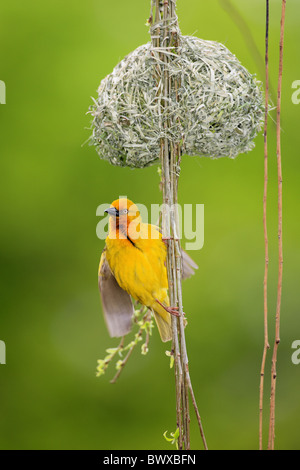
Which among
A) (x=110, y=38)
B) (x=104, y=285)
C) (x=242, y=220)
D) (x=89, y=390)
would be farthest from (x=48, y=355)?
(x=110, y=38)

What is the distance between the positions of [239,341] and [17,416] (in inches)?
75.1

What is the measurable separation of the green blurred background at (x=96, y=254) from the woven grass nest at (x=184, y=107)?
1.97 meters

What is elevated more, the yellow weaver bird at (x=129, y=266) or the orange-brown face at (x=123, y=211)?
the orange-brown face at (x=123, y=211)

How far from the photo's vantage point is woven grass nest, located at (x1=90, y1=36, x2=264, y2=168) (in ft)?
6.88

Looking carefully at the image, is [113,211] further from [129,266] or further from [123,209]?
[129,266]

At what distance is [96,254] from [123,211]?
207cm

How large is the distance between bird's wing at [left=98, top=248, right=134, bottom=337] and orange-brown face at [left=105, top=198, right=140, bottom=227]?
0.26 m

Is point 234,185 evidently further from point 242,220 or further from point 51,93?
point 51,93

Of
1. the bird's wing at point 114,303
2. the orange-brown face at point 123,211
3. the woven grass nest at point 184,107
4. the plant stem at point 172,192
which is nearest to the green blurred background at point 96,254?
the bird's wing at point 114,303

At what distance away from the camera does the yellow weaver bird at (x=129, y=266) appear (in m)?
2.47

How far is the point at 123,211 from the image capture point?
2.43m

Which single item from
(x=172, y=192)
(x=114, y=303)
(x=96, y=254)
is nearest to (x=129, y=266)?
(x=114, y=303)

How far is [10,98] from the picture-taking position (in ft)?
14.3

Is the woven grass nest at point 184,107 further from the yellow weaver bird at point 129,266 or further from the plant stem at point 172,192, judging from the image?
the yellow weaver bird at point 129,266
